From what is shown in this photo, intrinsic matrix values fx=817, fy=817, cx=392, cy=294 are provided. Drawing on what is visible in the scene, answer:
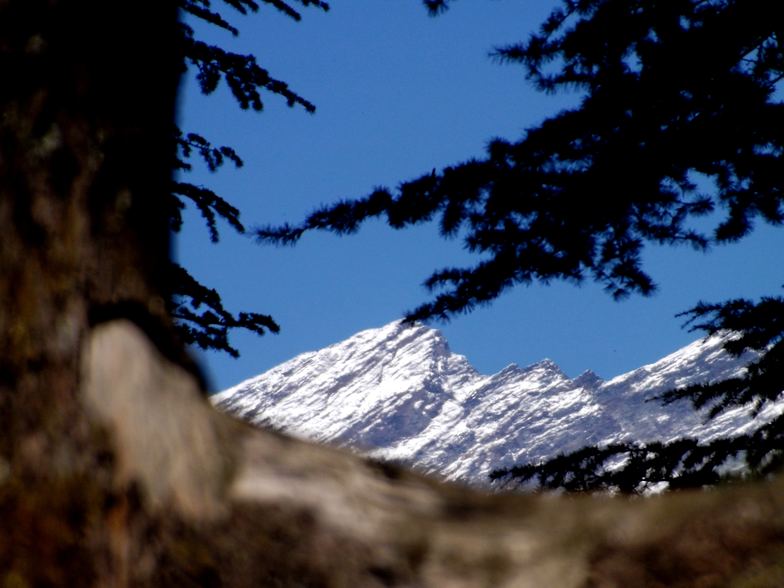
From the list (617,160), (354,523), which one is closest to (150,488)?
(354,523)

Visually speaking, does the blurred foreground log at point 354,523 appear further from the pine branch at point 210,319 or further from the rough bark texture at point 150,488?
the pine branch at point 210,319

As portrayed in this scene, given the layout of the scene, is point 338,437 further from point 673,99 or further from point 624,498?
point 673,99

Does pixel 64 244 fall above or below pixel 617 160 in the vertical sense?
below

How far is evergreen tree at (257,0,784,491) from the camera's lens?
3396mm

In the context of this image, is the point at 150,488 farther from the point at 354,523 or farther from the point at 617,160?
the point at 617,160

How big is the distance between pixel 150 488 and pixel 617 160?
9.61 feet

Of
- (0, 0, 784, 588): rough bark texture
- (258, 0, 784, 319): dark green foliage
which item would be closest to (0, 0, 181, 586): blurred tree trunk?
(0, 0, 784, 588): rough bark texture

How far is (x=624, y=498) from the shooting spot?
0.89m

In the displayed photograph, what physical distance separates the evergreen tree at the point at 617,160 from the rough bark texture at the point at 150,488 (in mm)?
2756

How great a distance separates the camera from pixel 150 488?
0.87m

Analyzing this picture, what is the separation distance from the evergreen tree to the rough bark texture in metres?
2.76

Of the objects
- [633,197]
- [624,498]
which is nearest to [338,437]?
[624,498]

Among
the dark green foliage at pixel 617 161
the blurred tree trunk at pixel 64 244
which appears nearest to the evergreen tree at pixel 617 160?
the dark green foliage at pixel 617 161

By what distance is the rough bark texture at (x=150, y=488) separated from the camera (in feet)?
2.71
